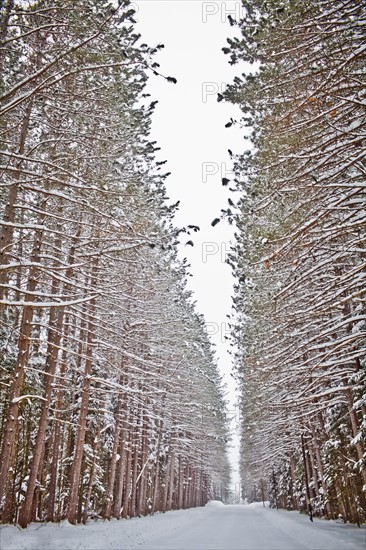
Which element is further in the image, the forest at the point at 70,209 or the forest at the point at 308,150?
the forest at the point at 70,209

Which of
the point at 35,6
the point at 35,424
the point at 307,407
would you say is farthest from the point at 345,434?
the point at 35,6

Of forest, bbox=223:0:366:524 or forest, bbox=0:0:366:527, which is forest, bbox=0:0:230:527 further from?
forest, bbox=223:0:366:524

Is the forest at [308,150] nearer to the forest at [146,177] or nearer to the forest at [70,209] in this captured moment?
the forest at [146,177]

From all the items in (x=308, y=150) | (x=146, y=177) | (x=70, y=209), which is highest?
(x=146, y=177)

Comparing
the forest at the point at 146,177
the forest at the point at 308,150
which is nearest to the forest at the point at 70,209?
the forest at the point at 146,177

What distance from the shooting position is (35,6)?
726 centimetres

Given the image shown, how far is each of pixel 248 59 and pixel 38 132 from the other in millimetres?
6375

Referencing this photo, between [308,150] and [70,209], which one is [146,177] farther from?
[308,150]

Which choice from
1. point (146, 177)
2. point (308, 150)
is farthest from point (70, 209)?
point (308, 150)

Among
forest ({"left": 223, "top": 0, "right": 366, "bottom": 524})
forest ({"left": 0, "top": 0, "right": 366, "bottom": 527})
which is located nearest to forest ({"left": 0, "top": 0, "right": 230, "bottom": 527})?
forest ({"left": 0, "top": 0, "right": 366, "bottom": 527})

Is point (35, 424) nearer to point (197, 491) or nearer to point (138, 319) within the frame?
point (138, 319)

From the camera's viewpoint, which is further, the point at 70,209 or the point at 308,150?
the point at 70,209

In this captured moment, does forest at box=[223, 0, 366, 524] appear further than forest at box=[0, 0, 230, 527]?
No

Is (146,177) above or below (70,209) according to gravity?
above
